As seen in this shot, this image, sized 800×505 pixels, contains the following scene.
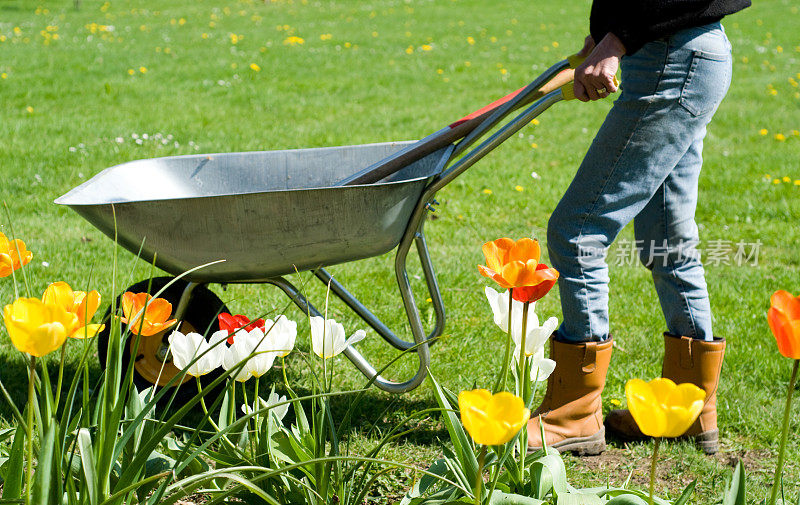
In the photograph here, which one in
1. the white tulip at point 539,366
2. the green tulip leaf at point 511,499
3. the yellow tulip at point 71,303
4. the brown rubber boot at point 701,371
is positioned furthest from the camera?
the brown rubber boot at point 701,371

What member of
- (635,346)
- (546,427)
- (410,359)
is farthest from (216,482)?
(635,346)


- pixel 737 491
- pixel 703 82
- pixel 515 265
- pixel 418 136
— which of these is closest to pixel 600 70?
pixel 703 82

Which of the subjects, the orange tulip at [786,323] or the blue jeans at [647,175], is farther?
the blue jeans at [647,175]

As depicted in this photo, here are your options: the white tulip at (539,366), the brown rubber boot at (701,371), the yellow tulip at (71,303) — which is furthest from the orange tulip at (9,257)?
the brown rubber boot at (701,371)

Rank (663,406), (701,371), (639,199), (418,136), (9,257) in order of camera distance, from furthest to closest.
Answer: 1. (418,136)
2. (701,371)
3. (639,199)
4. (9,257)
5. (663,406)

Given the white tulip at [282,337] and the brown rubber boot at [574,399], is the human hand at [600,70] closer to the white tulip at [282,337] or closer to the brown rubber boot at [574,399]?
the brown rubber boot at [574,399]

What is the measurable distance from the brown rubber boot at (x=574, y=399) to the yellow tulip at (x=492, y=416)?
4.24 feet

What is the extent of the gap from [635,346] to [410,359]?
2.93ft

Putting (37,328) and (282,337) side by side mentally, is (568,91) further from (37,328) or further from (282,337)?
(37,328)

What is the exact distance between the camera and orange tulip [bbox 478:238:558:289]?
1360 millimetres

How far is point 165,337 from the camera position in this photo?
2.51 meters

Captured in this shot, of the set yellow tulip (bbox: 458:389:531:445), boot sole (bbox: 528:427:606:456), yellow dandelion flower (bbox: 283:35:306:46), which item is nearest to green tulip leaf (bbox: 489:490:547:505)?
yellow tulip (bbox: 458:389:531:445)

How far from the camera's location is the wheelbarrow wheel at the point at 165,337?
2.40m

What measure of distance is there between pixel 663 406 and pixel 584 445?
1.43 metres
